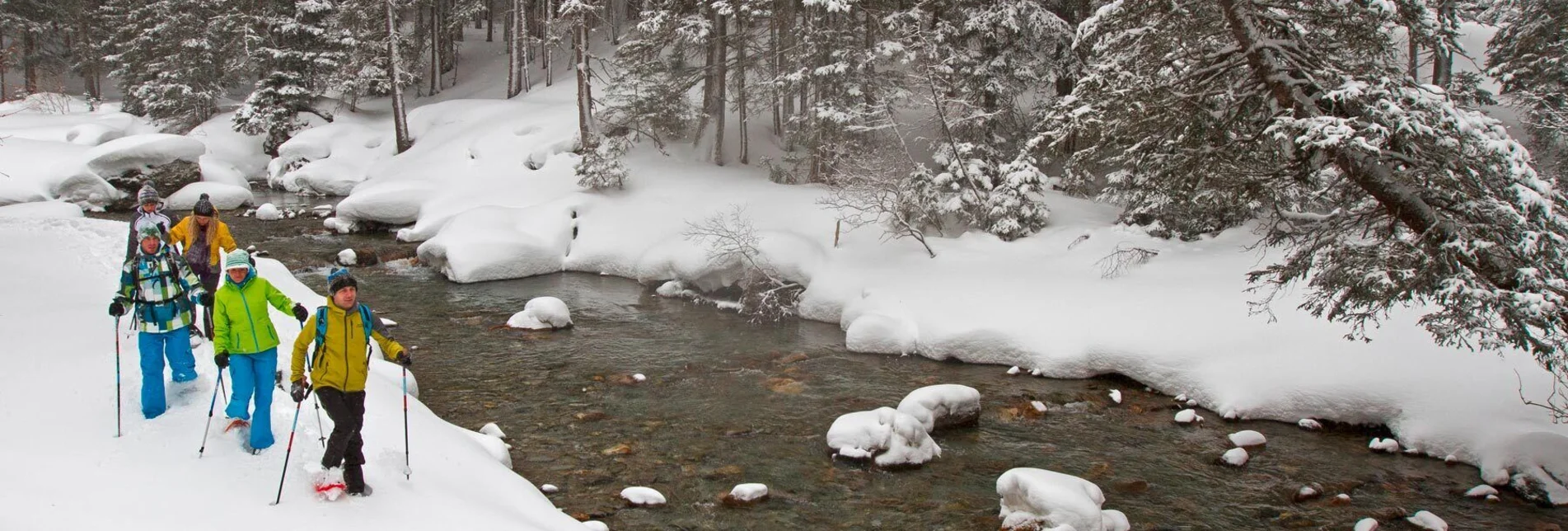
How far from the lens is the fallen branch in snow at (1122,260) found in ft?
54.7

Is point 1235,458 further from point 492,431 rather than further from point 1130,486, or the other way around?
point 492,431

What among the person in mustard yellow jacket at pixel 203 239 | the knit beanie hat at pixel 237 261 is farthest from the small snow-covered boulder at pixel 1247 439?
the person in mustard yellow jacket at pixel 203 239

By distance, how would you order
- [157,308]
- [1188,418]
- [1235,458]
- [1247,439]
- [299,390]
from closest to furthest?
[299,390] < [157,308] < [1235,458] < [1247,439] < [1188,418]

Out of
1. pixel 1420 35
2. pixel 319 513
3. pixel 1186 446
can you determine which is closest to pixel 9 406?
pixel 319 513

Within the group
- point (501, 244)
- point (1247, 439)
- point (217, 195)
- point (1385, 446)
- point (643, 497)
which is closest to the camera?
point (643, 497)

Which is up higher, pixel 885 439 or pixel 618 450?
pixel 885 439

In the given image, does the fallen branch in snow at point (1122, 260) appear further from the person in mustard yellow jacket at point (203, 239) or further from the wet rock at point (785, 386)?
the person in mustard yellow jacket at point (203, 239)

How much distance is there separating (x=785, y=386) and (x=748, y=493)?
14.1 feet

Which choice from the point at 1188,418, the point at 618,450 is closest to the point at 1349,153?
the point at 1188,418

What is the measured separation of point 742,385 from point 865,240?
6.99 meters

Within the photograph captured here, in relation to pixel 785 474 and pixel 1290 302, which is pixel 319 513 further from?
pixel 1290 302

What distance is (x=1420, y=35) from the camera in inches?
380

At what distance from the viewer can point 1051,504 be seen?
870 cm

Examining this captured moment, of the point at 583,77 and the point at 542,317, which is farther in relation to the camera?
the point at 583,77
